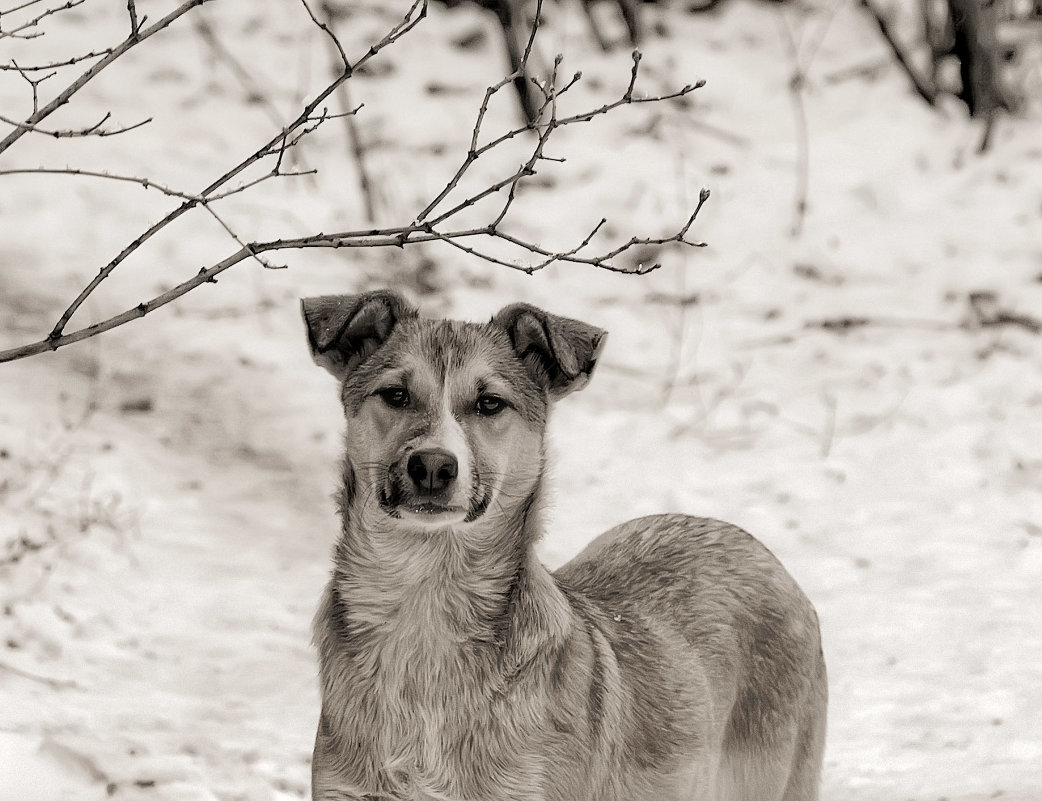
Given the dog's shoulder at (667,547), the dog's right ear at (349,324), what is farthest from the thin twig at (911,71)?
the dog's right ear at (349,324)

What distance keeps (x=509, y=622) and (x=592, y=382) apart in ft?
17.5

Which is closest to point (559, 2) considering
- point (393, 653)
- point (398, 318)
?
point (398, 318)

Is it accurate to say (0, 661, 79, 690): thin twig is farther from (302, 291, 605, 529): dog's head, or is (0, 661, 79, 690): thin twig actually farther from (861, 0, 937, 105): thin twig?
(861, 0, 937, 105): thin twig

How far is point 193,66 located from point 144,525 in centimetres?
631

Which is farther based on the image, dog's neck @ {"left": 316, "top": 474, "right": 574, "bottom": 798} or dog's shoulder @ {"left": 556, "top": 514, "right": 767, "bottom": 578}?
dog's shoulder @ {"left": 556, "top": 514, "right": 767, "bottom": 578}

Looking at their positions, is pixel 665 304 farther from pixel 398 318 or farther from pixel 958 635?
pixel 398 318

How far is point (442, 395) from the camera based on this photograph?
4586 millimetres

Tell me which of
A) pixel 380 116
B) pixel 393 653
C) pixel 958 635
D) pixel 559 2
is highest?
pixel 559 2

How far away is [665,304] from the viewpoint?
412 inches

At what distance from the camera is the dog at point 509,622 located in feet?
13.9

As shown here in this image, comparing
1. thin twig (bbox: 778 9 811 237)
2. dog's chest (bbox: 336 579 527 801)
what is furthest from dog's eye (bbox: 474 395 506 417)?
thin twig (bbox: 778 9 811 237)

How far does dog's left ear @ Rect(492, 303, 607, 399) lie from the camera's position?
483cm

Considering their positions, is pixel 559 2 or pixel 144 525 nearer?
pixel 144 525

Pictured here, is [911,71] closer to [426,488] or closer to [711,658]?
[711,658]
